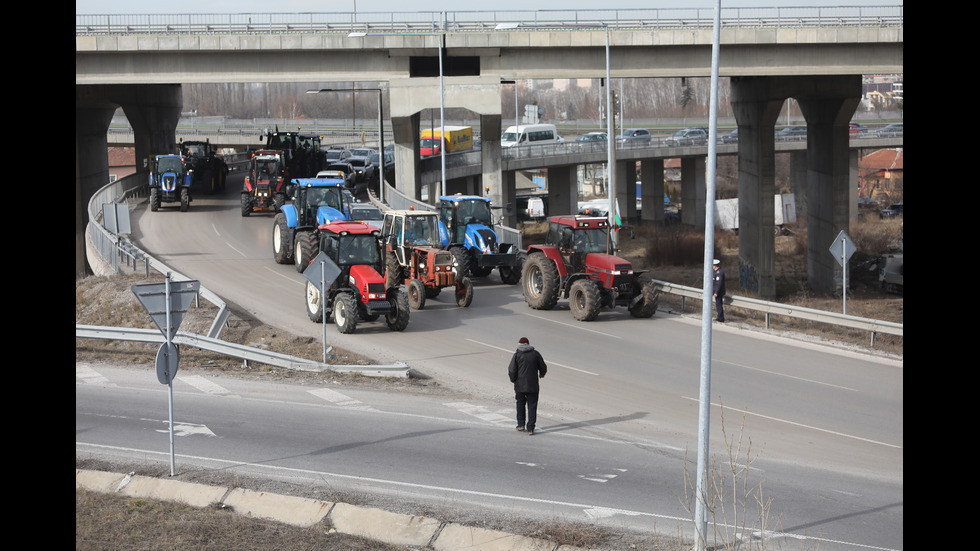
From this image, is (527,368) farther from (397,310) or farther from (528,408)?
(397,310)

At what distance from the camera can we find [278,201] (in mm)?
40969

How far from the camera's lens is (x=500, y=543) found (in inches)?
407

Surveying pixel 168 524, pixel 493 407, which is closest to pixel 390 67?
pixel 493 407

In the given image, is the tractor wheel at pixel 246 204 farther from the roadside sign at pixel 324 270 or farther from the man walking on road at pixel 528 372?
the man walking on road at pixel 528 372

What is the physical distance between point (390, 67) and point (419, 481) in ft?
106

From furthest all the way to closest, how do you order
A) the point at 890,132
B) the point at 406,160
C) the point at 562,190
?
the point at 890,132, the point at 562,190, the point at 406,160

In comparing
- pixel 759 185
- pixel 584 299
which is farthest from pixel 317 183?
pixel 759 185

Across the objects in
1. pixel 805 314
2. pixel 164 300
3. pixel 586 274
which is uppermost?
pixel 164 300

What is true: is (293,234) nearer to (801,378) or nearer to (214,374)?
(214,374)

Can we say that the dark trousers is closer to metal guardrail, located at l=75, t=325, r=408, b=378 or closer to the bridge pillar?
metal guardrail, located at l=75, t=325, r=408, b=378

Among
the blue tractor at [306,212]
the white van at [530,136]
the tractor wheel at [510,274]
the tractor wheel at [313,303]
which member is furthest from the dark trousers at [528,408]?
the white van at [530,136]

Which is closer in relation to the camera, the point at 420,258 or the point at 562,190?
the point at 420,258

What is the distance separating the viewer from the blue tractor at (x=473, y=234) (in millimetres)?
27703

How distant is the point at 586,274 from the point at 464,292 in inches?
127
